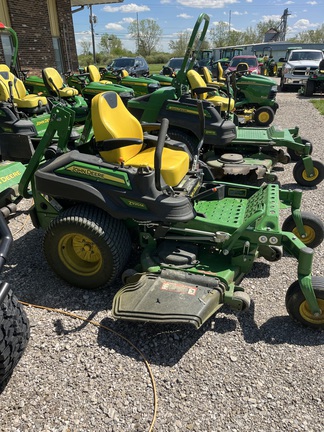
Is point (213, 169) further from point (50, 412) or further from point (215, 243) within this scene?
point (50, 412)

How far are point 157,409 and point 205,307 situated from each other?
0.68m

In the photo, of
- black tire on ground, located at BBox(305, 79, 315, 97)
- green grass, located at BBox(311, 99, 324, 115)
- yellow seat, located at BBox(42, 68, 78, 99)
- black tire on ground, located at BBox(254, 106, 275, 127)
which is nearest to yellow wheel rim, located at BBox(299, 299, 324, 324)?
black tire on ground, located at BBox(254, 106, 275, 127)

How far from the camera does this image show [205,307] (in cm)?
249

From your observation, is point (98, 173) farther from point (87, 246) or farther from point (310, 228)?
point (310, 228)

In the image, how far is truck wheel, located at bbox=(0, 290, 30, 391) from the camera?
2172 millimetres

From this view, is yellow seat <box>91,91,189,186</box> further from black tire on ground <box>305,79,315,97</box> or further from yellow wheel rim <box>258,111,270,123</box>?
black tire on ground <box>305,79,315,97</box>

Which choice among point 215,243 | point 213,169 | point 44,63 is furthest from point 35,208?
point 44,63

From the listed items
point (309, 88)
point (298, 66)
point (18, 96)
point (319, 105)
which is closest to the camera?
point (18, 96)

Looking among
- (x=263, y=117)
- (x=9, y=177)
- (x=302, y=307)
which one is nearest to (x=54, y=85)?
(x=9, y=177)

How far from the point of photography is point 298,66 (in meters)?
15.9

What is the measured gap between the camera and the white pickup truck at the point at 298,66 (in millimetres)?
15930

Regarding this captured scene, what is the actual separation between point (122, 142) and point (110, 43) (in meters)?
60.9

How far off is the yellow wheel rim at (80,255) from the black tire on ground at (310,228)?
1.80 metres

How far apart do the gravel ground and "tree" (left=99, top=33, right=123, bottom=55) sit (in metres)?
57.8
